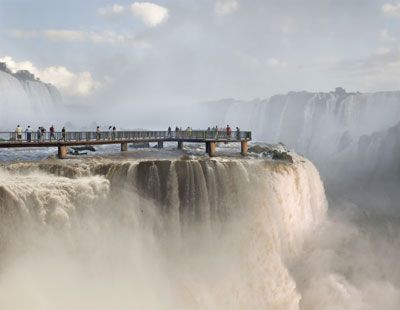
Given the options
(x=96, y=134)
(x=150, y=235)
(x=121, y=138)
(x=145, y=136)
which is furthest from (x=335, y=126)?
(x=150, y=235)

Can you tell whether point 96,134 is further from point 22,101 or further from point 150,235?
point 22,101

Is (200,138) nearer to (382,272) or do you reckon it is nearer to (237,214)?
(237,214)

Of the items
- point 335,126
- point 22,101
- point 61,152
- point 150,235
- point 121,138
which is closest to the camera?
point 150,235

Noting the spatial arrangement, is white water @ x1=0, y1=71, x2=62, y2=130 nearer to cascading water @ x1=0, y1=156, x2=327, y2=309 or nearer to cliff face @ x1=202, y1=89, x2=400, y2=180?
cliff face @ x1=202, y1=89, x2=400, y2=180

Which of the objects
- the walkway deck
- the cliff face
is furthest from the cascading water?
the cliff face

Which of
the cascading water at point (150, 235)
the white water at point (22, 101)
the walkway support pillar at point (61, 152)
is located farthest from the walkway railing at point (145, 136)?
the white water at point (22, 101)

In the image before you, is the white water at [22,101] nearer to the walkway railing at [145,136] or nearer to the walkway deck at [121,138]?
the walkway railing at [145,136]
